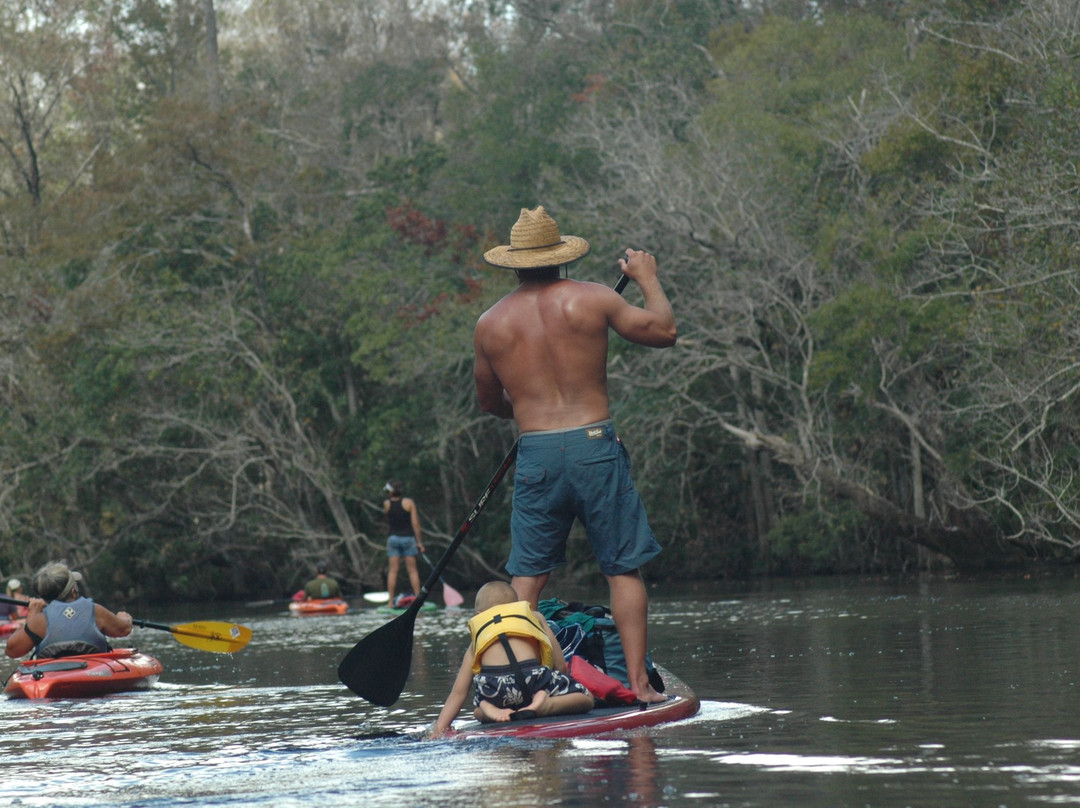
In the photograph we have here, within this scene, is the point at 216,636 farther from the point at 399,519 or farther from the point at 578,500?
the point at 399,519

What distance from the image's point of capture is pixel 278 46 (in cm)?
4122

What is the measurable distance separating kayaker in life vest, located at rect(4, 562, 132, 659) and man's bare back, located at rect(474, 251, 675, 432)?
4.65 meters

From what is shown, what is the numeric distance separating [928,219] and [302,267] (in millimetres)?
12937

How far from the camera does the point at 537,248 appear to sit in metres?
6.84

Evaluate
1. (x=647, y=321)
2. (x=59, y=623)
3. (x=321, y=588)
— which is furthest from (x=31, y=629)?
(x=321, y=588)

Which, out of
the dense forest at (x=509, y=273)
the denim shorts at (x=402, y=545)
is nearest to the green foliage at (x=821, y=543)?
the dense forest at (x=509, y=273)

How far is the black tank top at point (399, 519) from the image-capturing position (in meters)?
20.5

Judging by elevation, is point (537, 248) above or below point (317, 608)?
above

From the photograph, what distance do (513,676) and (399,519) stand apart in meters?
14.5

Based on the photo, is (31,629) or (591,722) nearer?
(591,722)

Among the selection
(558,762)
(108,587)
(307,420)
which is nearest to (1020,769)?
(558,762)

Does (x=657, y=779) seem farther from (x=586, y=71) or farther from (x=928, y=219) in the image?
(x=586, y=71)

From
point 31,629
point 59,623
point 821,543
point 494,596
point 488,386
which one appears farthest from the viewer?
point 821,543

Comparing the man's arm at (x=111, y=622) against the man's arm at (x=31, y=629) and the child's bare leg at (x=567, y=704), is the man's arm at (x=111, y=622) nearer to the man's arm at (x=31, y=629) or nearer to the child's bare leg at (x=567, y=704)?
the man's arm at (x=31, y=629)
